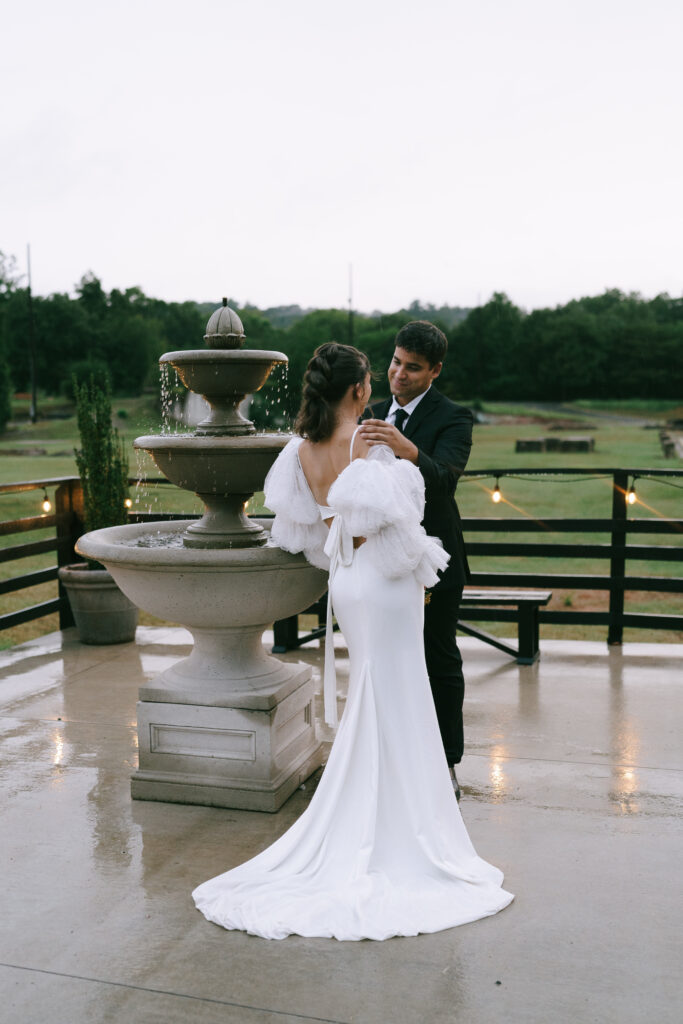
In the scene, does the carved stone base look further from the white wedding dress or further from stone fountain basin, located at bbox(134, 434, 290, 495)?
stone fountain basin, located at bbox(134, 434, 290, 495)

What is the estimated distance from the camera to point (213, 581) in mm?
3570

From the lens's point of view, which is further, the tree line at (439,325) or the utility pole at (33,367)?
the tree line at (439,325)

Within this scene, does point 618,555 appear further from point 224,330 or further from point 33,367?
point 33,367

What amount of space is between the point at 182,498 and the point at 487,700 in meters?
18.5

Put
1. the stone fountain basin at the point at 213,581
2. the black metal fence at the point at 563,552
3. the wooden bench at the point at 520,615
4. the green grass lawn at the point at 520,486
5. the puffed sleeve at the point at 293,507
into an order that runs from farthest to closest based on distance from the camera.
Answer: the green grass lawn at the point at 520,486
the black metal fence at the point at 563,552
the wooden bench at the point at 520,615
the stone fountain basin at the point at 213,581
the puffed sleeve at the point at 293,507

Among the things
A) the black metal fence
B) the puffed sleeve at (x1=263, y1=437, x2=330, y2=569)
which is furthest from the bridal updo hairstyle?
the black metal fence

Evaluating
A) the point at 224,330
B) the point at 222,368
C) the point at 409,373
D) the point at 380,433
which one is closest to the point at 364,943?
the point at 380,433

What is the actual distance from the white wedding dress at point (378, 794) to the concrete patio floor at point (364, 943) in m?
0.10

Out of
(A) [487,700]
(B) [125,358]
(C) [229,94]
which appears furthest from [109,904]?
(B) [125,358]

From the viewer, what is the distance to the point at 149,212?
22.4 m

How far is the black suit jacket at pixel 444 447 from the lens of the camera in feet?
11.7

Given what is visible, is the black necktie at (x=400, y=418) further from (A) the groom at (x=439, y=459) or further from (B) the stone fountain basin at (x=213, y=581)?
(B) the stone fountain basin at (x=213, y=581)

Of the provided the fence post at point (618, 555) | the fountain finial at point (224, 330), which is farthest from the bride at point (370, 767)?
the fence post at point (618, 555)

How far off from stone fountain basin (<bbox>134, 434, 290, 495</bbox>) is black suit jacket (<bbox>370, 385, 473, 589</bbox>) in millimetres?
484
